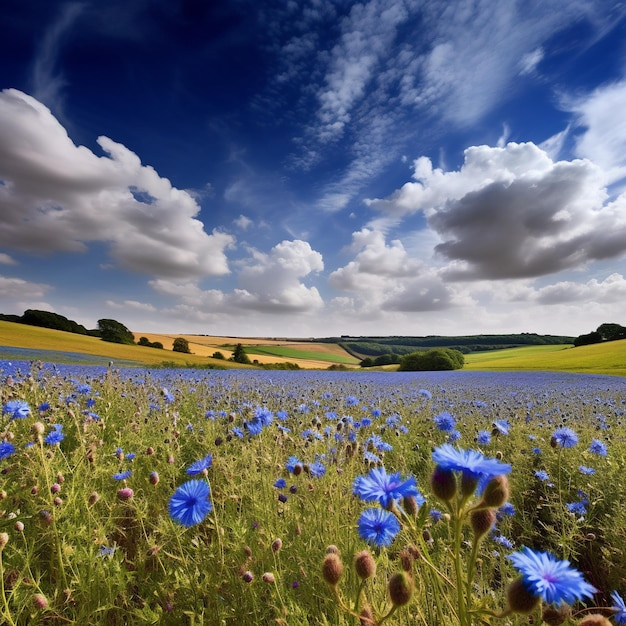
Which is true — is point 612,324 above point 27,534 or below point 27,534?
above

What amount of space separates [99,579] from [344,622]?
1.26 m

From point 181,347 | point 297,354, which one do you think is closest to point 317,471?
point 181,347

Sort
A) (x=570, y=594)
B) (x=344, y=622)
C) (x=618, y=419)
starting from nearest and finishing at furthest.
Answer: (x=570, y=594) < (x=344, y=622) < (x=618, y=419)

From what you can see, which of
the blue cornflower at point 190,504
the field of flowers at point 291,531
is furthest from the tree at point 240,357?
the blue cornflower at point 190,504

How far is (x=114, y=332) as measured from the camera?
134 feet

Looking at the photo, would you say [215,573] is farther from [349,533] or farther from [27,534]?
[27,534]

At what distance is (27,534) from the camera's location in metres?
2.31

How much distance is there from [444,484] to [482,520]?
161mm

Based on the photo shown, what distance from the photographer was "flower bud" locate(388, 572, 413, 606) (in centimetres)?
92

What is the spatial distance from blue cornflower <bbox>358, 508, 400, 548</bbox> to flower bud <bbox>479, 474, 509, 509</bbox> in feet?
A: 1.80

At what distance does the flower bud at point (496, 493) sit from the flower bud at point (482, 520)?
0.19 feet

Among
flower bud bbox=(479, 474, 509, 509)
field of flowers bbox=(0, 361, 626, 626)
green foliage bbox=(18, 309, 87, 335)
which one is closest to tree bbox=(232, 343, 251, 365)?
green foliage bbox=(18, 309, 87, 335)

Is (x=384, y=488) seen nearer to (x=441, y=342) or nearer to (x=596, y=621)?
(x=596, y=621)

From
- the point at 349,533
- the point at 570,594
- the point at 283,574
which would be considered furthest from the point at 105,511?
the point at 570,594
